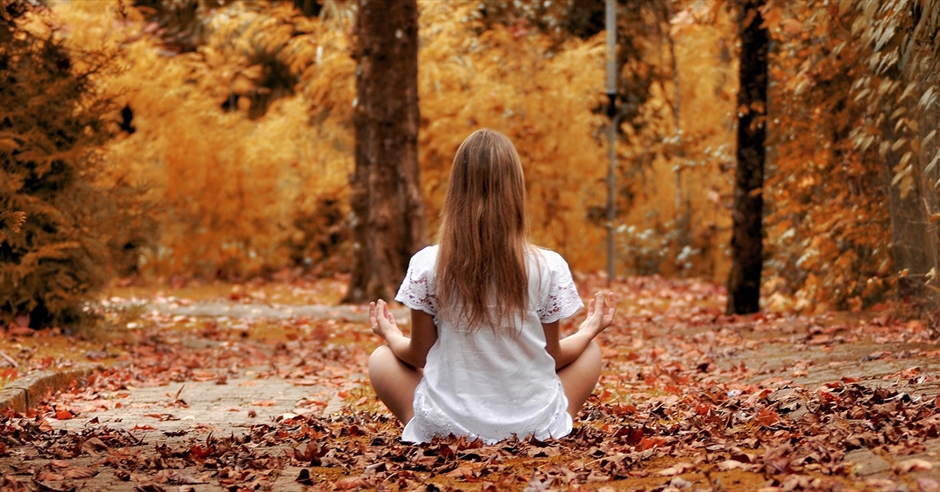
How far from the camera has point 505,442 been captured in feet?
13.5

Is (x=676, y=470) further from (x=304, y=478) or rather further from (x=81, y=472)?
(x=81, y=472)

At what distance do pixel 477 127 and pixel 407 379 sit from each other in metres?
12.9

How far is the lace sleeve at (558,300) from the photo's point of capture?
162 inches

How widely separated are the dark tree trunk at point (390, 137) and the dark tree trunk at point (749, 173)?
12.8 ft

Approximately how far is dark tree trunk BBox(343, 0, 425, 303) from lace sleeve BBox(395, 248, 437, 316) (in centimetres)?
846

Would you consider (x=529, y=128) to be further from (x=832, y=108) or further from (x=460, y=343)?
(x=460, y=343)

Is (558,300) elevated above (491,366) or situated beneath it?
elevated above

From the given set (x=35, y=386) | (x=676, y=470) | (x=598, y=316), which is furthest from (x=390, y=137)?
(x=676, y=470)

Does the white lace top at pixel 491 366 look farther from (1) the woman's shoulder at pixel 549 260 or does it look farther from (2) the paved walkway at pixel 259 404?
(2) the paved walkway at pixel 259 404

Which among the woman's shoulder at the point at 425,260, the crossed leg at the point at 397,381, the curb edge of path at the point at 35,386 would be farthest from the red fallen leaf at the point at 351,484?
the curb edge of path at the point at 35,386

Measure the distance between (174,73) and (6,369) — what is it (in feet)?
37.5

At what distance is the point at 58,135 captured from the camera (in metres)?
8.20

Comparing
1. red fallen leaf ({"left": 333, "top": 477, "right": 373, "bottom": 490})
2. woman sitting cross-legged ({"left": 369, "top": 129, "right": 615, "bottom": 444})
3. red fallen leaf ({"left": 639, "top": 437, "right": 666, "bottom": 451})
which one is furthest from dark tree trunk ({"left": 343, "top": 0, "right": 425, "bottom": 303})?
red fallen leaf ({"left": 333, "top": 477, "right": 373, "bottom": 490})

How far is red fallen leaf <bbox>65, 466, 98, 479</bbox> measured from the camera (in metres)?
3.77
